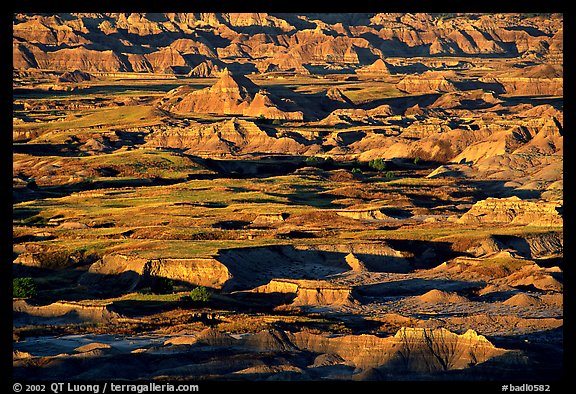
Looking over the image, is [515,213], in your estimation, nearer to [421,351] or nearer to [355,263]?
[355,263]

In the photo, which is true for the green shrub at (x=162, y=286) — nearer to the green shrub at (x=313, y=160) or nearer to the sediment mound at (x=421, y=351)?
the sediment mound at (x=421, y=351)

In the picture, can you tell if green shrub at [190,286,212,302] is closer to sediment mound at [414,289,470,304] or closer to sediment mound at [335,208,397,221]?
sediment mound at [414,289,470,304]

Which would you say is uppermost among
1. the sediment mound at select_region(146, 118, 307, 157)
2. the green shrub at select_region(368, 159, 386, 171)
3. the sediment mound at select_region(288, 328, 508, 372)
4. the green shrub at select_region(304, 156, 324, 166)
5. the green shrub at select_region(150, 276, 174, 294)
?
the sediment mound at select_region(146, 118, 307, 157)

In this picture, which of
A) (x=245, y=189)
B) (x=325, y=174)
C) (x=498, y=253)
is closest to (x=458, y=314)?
(x=498, y=253)

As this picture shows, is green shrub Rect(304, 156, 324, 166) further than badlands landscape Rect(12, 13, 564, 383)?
Yes

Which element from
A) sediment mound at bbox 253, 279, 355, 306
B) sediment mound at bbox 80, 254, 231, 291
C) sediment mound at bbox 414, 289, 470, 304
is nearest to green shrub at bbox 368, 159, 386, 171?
sediment mound at bbox 80, 254, 231, 291

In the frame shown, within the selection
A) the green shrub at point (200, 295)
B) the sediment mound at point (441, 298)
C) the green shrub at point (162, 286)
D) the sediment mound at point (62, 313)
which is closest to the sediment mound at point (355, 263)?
the sediment mound at point (441, 298)

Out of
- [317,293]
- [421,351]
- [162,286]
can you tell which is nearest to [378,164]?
[162,286]
